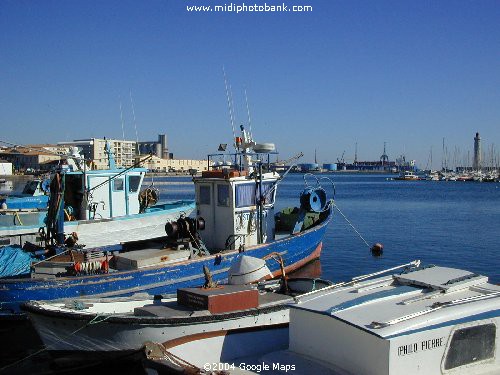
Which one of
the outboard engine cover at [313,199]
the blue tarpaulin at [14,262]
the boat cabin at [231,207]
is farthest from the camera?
the outboard engine cover at [313,199]

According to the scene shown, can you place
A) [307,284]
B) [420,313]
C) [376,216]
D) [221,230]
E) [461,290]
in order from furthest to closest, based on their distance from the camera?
[376,216] → [221,230] → [307,284] → [461,290] → [420,313]

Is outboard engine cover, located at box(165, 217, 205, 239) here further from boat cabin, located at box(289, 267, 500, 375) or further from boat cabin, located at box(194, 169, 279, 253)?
boat cabin, located at box(289, 267, 500, 375)

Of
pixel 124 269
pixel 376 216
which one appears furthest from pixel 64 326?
pixel 376 216

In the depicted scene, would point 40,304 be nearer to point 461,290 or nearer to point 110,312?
point 110,312

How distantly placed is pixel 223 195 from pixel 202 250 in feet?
6.60

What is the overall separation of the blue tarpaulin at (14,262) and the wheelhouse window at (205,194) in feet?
17.7

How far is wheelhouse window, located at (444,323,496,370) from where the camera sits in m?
8.88

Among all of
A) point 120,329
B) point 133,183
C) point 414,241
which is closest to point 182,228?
point 120,329

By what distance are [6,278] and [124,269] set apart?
305 centimetres

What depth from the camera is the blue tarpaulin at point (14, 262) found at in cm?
1642

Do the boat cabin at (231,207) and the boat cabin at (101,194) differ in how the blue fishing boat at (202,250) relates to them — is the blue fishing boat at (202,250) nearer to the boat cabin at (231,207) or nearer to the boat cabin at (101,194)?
the boat cabin at (231,207)

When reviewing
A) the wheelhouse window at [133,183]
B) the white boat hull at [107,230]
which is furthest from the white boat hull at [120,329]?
the wheelhouse window at [133,183]

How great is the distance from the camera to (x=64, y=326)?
1185cm

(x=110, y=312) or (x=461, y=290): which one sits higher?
(x=461, y=290)
